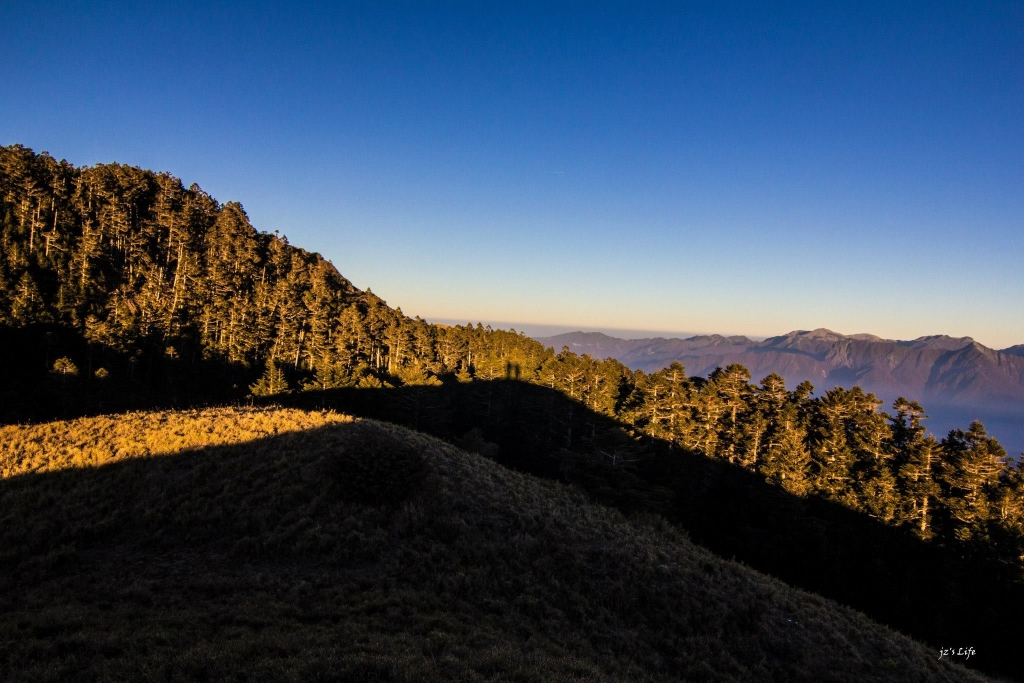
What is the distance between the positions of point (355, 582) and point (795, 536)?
42.8 m

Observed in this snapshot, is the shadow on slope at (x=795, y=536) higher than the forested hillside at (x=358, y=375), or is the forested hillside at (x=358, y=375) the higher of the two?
the forested hillside at (x=358, y=375)

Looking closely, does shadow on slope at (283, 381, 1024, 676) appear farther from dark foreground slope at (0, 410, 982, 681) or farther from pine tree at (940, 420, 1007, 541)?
dark foreground slope at (0, 410, 982, 681)

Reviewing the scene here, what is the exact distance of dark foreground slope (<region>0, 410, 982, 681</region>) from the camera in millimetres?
9883

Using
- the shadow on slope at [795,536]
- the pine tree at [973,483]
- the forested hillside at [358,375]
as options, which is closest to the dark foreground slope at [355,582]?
the shadow on slope at [795,536]

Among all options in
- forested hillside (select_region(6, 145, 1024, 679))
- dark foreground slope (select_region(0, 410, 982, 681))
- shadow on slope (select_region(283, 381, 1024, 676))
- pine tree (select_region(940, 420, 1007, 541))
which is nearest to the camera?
dark foreground slope (select_region(0, 410, 982, 681))

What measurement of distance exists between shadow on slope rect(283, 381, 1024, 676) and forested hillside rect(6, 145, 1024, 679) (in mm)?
526

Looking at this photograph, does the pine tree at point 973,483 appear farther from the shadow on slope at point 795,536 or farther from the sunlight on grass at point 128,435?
the sunlight on grass at point 128,435

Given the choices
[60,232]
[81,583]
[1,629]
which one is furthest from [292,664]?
[60,232]

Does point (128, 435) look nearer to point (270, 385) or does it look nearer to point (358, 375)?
point (270, 385)

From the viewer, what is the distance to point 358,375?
63.2 m

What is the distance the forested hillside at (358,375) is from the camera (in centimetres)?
4053

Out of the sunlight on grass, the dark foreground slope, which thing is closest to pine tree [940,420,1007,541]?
the dark foreground slope

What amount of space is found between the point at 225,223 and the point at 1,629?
105 m

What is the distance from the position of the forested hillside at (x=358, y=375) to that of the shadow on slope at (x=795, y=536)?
1.72ft
